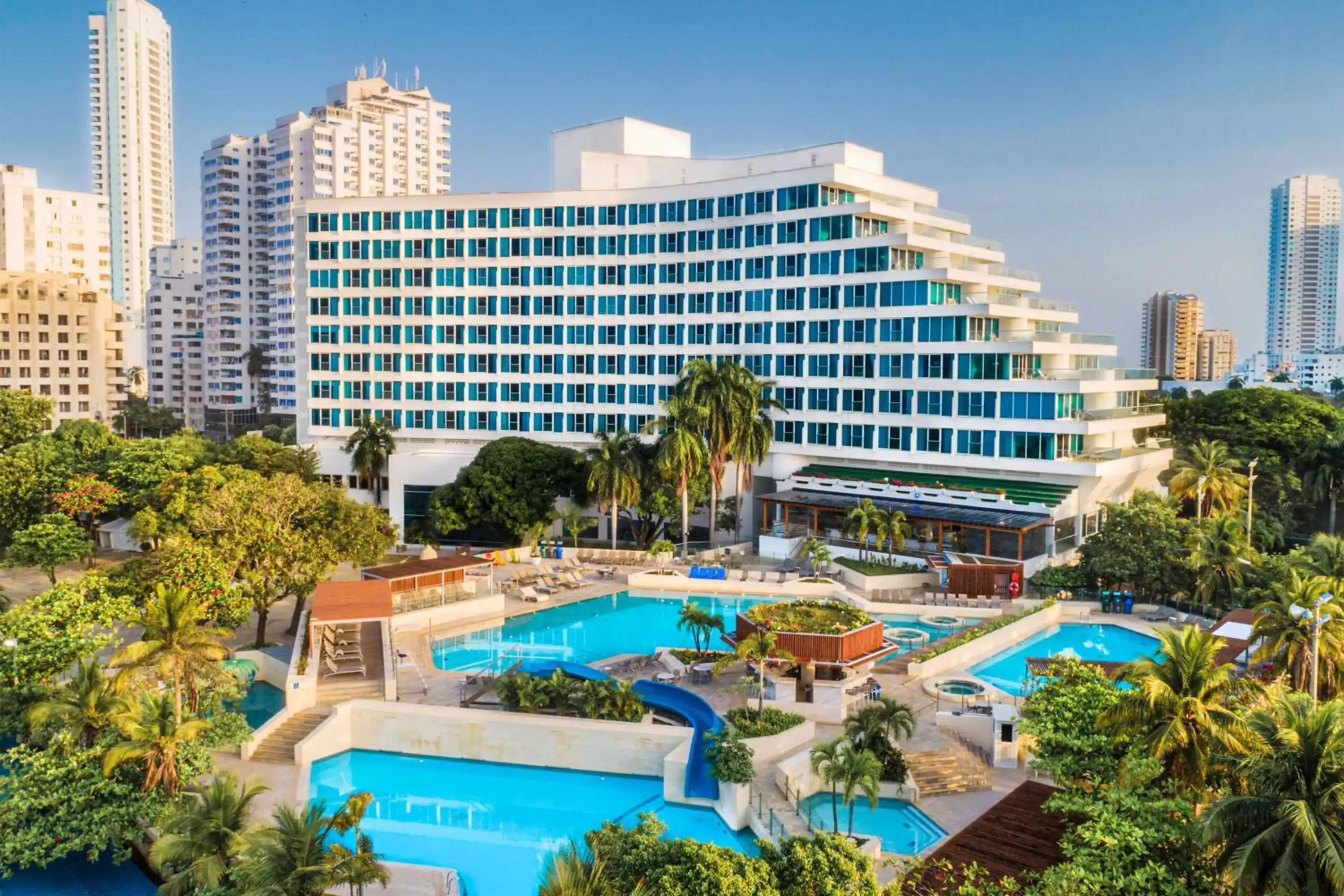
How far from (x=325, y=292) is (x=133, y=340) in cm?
10258

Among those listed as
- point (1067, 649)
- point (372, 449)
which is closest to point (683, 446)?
point (1067, 649)

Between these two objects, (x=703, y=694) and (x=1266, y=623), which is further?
(x=703, y=694)

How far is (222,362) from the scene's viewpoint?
466ft

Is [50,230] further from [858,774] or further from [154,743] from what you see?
[858,774]

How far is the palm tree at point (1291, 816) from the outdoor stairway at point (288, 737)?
24.8 m

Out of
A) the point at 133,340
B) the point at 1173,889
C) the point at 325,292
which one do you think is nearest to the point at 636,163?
the point at 325,292

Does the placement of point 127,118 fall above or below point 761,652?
above

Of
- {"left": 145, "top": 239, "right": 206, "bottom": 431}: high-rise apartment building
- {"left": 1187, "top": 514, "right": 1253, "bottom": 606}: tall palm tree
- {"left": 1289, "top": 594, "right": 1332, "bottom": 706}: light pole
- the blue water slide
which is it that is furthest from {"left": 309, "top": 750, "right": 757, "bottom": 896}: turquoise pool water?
{"left": 145, "top": 239, "right": 206, "bottom": 431}: high-rise apartment building

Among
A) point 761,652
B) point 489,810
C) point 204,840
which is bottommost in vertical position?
point 489,810

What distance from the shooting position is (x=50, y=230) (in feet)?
444

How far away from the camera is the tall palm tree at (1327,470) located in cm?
5462

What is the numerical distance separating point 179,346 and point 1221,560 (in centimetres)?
14520

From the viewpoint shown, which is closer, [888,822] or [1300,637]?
[888,822]

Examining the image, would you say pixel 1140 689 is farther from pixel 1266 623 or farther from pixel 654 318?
pixel 654 318
